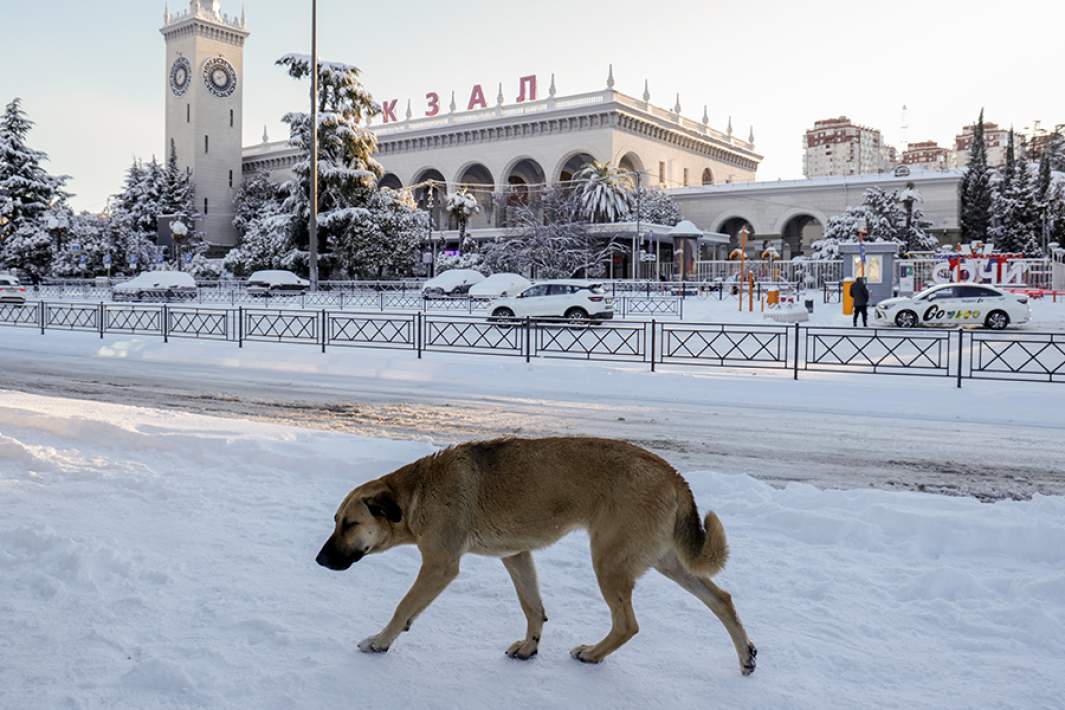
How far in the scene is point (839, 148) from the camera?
18988 cm

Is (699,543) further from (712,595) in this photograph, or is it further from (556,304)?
(556,304)

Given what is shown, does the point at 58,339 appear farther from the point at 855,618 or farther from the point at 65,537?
the point at 855,618

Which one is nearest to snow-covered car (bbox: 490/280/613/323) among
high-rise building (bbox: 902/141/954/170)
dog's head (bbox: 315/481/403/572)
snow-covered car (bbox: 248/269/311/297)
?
snow-covered car (bbox: 248/269/311/297)

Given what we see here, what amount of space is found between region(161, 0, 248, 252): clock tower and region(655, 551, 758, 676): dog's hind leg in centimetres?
8384

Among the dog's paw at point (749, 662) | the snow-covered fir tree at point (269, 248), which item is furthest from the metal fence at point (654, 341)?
the snow-covered fir tree at point (269, 248)

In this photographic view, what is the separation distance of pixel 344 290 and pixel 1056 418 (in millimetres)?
37106

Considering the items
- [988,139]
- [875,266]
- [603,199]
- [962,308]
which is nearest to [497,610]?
[962,308]

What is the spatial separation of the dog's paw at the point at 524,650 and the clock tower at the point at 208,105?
83.4 metres

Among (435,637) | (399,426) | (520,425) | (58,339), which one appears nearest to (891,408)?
(520,425)

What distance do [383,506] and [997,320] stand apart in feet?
92.7

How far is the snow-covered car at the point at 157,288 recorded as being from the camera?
1697 inches

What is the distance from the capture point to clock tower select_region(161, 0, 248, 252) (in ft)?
271

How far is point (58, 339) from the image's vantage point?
2364 cm

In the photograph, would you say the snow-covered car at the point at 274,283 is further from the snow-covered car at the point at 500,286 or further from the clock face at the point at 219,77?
the clock face at the point at 219,77
